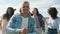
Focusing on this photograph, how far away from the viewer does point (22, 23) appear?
2.19 meters

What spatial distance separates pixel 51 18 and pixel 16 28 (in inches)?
36.8

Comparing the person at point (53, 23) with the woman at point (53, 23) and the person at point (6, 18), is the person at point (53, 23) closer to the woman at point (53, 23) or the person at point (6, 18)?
the woman at point (53, 23)

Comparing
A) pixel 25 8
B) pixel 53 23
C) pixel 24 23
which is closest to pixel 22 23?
pixel 24 23

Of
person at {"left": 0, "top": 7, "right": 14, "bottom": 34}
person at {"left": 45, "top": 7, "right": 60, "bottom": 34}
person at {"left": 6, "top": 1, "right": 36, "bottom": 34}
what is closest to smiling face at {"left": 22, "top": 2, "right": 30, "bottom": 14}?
person at {"left": 6, "top": 1, "right": 36, "bottom": 34}

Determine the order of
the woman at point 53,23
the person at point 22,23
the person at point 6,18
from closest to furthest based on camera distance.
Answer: the person at point 22,23, the woman at point 53,23, the person at point 6,18

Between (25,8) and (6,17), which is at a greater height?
(25,8)

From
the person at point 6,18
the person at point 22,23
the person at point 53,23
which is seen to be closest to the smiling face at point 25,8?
the person at point 22,23

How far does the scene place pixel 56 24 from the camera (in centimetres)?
288

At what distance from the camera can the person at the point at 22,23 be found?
210cm

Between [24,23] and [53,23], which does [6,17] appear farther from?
[24,23]

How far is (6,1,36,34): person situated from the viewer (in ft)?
6.89

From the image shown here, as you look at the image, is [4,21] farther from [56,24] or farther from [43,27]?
[56,24]

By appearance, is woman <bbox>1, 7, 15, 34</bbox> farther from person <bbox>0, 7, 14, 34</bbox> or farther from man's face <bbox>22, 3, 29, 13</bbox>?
man's face <bbox>22, 3, 29, 13</bbox>

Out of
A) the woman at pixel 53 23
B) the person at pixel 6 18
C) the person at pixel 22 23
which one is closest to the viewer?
the person at pixel 22 23
